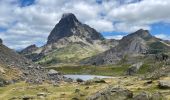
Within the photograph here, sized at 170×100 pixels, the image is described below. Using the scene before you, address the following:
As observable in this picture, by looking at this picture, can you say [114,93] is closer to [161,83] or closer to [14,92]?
[161,83]

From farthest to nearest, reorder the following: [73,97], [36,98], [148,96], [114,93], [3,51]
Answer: [3,51]
[36,98]
[73,97]
[114,93]
[148,96]

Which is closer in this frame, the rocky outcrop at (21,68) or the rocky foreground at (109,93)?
the rocky foreground at (109,93)

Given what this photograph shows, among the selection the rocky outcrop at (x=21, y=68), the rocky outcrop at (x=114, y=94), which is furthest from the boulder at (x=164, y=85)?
the rocky outcrop at (x=21, y=68)

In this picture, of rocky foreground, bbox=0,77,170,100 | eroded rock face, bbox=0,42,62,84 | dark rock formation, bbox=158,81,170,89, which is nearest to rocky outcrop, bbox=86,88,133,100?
rocky foreground, bbox=0,77,170,100

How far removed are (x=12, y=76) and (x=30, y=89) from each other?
32838 millimetres

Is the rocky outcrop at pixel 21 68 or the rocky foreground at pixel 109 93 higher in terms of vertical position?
the rocky outcrop at pixel 21 68

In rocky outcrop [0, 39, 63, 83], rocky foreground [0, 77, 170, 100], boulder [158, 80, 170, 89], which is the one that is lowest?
rocky foreground [0, 77, 170, 100]

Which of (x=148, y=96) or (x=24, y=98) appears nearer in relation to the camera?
(x=148, y=96)

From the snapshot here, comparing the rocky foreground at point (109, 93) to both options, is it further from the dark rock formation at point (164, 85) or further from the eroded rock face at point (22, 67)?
the eroded rock face at point (22, 67)

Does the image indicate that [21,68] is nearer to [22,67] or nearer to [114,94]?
[22,67]

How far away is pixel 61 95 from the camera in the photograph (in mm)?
91438

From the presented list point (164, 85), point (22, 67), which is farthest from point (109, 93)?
point (22, 67)

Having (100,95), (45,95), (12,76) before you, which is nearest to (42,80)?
(12,76)

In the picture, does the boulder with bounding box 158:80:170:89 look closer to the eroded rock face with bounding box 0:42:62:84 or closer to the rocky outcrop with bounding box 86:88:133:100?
the rocky outcrop with bounding box 86:88:133:100
